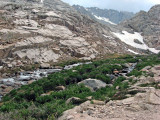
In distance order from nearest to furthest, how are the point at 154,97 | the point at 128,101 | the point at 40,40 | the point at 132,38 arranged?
the point at 128,101
the point at 154,97
the point at 40,40
the point at 132,38

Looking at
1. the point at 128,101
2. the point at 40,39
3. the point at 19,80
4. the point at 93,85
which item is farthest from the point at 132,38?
the point at 128,101

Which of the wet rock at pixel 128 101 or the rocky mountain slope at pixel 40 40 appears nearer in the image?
the wet rock at pixel 128 101

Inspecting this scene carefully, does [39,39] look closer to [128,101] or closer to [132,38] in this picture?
[128,101]

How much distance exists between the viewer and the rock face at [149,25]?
7372 cm

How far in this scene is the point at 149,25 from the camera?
86688 mm

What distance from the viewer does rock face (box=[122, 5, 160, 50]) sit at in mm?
73725

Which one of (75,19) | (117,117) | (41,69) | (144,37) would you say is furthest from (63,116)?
(144,37)

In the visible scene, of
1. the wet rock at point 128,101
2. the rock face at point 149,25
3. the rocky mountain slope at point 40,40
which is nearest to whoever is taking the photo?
the wet rock at point 128,101

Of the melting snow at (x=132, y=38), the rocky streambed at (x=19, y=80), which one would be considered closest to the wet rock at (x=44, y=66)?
the rocky streambed at (x=19, y=80)

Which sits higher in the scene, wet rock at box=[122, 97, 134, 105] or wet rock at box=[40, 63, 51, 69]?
wet rock at box=[122, 97, 134, 105]

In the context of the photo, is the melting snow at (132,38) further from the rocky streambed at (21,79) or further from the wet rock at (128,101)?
the wet rock at (128,101)

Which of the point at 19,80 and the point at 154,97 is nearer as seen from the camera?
the point at 154,97

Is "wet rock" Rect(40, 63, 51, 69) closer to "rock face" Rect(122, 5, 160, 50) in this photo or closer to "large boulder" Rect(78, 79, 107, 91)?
"large boulder" Rect(78, 79, 107, 91)

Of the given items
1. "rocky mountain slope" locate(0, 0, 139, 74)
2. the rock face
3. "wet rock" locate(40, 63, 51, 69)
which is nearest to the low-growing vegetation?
"wet rock" locate(40, 63, 51, 69)
